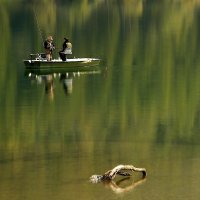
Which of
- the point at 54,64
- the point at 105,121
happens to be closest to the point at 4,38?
the point at 54,64

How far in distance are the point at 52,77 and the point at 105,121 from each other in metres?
19.8

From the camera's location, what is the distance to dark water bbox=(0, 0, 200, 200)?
108ft

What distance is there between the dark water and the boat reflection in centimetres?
14

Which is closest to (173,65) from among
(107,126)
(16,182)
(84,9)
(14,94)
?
(14,94)

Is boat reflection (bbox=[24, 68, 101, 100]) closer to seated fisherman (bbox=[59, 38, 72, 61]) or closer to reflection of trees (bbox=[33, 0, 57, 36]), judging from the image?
seated fisherman (bbox=[59, 38, 72, 61])

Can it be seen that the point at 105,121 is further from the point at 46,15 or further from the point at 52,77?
the point at 46,15

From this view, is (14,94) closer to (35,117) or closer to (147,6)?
(35,117)

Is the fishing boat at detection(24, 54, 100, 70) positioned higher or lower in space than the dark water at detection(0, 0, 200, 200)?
higher

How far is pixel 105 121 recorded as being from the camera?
45.8m

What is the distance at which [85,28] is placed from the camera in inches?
4469

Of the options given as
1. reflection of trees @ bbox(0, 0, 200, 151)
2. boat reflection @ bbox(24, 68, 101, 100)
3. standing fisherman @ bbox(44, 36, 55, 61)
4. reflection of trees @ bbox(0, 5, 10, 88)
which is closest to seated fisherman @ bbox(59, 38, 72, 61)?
standing fisherman @ bbox(44, 36, 55, 61)

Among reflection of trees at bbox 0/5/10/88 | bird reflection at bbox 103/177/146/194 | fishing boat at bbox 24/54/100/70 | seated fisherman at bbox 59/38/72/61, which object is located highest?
seated fisherman at bbox 59/38/72/61

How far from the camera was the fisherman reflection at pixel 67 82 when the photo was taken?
58.0m

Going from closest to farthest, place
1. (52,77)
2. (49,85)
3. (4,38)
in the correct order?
(49,85) → (52,77) → (4,38)
